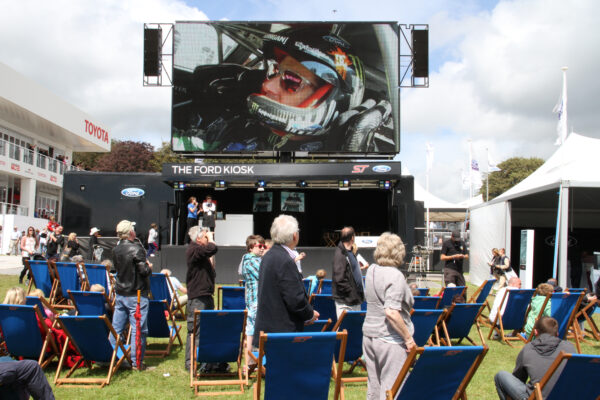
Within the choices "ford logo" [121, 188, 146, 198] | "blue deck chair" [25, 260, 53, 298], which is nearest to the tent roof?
"blue deck chair" [25, 260, 53, 298]

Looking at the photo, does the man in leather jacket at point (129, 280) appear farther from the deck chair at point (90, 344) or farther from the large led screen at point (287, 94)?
the large led screen at point (287, 94)

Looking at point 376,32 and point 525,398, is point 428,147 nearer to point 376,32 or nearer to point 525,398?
point 376,32

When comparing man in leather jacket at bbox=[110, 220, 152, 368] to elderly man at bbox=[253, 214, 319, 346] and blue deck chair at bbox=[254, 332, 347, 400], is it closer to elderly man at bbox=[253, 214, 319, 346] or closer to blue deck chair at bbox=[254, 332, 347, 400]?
elderly man at bbox=[253, 214, 319, 346]

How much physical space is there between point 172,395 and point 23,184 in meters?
33.0

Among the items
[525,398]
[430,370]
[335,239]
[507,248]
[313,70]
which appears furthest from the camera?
[335,239]

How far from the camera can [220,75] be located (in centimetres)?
1692

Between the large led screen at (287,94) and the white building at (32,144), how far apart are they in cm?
1665

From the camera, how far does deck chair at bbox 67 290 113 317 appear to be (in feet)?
19.3

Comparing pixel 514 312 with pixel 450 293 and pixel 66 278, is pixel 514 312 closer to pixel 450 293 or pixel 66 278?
pixel 450 293

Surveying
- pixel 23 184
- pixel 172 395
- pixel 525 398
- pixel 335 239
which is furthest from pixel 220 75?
pixel 23 184

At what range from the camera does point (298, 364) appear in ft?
11.1

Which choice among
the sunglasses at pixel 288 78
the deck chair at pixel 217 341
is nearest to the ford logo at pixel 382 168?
the sunglasses at pixel 288 78

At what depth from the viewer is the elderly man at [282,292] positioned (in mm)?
3574

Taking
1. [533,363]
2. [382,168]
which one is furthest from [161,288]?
[382,168]
